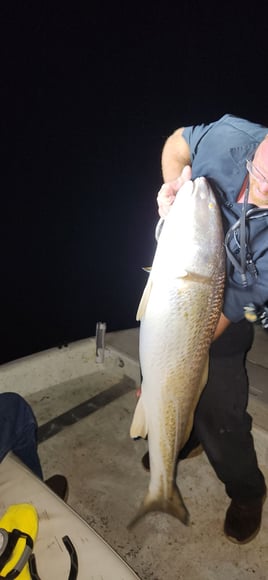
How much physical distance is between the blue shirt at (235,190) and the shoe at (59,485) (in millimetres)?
1737

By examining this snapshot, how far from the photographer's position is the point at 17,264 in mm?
12344

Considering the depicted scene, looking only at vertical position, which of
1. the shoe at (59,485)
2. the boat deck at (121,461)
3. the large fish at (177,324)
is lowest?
the boat deck at (121,461)

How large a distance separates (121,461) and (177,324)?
174 cm

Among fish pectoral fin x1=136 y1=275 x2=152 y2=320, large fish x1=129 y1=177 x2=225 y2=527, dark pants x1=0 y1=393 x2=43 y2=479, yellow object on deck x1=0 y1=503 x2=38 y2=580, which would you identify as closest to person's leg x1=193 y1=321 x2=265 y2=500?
large fish x1=129 y1=177 x2=225 y2=527

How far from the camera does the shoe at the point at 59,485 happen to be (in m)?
2.45

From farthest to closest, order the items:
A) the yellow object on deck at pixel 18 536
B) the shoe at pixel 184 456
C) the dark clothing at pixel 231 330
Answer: the shoe at pixel 184 456 → the dark clothing at pixel 231 330 → the yellow object on deck at pixel 18 536

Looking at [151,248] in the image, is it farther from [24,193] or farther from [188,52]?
[188,52]

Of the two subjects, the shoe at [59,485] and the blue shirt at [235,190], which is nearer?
the blue shirt at [235,190]

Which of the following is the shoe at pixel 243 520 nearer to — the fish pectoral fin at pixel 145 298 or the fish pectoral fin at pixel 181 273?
the fish pectoral fin at pixel 145 298

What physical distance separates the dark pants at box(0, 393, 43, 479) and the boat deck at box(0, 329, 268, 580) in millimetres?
592

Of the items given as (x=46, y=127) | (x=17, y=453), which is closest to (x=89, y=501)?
(x=17, y=453)

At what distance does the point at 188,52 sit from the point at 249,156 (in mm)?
48805

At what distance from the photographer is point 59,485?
8.20ft

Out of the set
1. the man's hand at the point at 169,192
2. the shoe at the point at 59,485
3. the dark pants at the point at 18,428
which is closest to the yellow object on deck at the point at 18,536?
the dark pants at the point at 18,428
